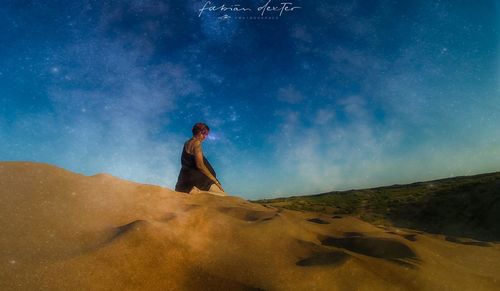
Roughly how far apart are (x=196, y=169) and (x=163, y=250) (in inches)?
140

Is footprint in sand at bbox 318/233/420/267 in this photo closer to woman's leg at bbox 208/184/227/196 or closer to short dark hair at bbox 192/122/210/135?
woman's leg at bbox 208/184/227/196

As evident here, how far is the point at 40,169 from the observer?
2.97m

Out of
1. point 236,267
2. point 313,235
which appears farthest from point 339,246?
point 236,267

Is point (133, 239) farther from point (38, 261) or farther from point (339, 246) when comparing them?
point (339, 246)

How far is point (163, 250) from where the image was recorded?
2240 mm

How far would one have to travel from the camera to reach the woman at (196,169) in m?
5.61

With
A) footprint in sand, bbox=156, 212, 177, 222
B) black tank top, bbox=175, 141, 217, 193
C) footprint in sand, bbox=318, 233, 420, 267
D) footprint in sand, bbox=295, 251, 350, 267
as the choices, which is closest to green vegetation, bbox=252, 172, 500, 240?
footprint in sand, bbox=318, 233, 420, 267

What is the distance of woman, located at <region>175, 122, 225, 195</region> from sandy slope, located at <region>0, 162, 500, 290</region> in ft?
7.28

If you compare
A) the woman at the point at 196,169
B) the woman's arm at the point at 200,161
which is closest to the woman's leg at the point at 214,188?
the woman at the point at 196,169

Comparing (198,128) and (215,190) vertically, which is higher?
(198,128)

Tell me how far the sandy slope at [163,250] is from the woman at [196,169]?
2.22m

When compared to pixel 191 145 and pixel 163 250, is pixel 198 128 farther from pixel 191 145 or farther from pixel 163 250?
pixel 163 250

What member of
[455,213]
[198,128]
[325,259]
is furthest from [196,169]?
[455,213]

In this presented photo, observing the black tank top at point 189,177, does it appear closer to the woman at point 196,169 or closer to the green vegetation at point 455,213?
the woman at point 196,169
